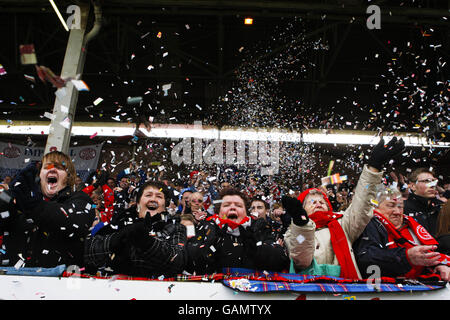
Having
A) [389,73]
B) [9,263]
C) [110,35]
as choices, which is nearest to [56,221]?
[9,263]

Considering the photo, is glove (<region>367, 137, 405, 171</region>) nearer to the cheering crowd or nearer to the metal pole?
the cheering crowd

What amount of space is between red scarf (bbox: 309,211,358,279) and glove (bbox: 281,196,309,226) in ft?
1.52

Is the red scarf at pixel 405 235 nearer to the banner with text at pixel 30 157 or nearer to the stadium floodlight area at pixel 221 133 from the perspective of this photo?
the stadium floodlight area at pixel 221 133

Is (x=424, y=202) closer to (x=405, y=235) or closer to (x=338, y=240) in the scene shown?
(x=405, y=235)

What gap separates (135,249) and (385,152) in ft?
6.02

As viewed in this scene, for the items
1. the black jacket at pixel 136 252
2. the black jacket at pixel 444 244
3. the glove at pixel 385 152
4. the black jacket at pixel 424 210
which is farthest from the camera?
the black jacket at pixel 424 210

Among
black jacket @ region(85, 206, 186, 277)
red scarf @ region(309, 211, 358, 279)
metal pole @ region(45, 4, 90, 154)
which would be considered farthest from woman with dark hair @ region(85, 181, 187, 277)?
metal pole @ region(45, 4, 90, 154)

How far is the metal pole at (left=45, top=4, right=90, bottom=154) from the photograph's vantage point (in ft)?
19.5

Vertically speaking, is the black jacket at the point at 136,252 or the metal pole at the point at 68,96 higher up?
the metal pole at the point at 68,96

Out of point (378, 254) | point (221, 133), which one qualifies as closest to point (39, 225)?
point (378, 254)

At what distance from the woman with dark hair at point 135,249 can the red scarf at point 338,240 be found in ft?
3.59

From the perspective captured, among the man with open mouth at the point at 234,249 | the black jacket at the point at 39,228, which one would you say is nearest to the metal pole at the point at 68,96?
the black jacket at the point at 39,228

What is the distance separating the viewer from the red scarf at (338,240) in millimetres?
2389

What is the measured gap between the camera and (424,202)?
380cm
